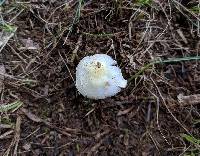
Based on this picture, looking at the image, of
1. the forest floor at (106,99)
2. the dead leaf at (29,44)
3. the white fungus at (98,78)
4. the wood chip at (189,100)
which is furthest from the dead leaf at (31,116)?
the wood chip at (189,100)

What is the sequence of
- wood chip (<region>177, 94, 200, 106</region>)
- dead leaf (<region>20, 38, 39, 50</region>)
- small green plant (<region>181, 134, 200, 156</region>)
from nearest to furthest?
small green plant (<region>181, 134, 200, 156</region>) < wood chip (<region>177, 94, 200, 106</region>) < dead leaf (<region>20, 38, 39, 50</region>)

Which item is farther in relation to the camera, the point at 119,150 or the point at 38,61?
the point at 38,61

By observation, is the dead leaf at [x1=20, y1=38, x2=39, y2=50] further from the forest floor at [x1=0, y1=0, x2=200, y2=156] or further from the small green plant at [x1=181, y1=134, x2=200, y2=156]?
the small green plant at [x1=181, y1=134, x2=200, y2=156]

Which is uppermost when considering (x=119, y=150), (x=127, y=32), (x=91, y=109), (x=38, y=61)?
(x=127, y=32)

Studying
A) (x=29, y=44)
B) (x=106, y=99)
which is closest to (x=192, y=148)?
(x=106, y=99)

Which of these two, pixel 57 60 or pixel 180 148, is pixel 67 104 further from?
pixel 180 148

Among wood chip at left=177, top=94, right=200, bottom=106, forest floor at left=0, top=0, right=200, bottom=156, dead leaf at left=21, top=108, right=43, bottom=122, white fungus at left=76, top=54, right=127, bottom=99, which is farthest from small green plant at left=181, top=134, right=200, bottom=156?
dead leaf at left=21, top=108, right=43, bottom=122

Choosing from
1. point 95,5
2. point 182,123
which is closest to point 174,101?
point 182,123
